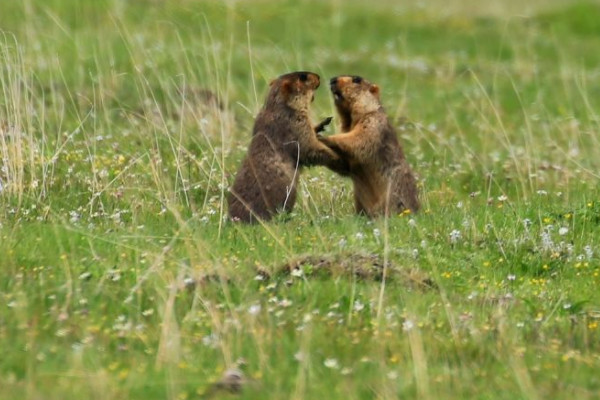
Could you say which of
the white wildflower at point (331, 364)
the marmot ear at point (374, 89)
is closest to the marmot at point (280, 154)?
the marmot ear at point (374, 89)

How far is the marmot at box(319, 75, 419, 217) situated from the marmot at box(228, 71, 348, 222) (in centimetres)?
15

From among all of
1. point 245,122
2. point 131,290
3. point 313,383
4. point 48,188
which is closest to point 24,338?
point 131,290

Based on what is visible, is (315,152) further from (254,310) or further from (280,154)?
(254,310)

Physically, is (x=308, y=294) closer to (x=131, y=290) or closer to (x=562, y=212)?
(x=131, y=290)

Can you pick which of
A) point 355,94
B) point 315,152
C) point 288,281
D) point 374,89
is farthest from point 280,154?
point 288,281

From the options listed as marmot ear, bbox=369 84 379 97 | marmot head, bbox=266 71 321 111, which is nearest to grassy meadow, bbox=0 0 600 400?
marmot head, bbox=266 71 321 111

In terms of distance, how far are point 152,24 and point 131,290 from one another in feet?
45.8

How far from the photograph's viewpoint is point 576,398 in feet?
20.9

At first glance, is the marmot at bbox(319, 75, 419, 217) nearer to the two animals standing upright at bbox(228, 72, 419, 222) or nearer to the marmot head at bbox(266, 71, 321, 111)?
the two animals standing upright at bbox(228, 72, 419, 222)

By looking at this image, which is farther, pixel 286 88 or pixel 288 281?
Answer: pixel 286 88

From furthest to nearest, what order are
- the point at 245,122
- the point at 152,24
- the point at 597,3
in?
1. the point at 597,3
2. the point at 152,24
3. the point at 245,122

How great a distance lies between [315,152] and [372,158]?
553 mm

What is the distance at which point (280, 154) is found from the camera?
9.88 metres

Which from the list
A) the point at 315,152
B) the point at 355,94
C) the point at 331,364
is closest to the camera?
the point at 331,364
